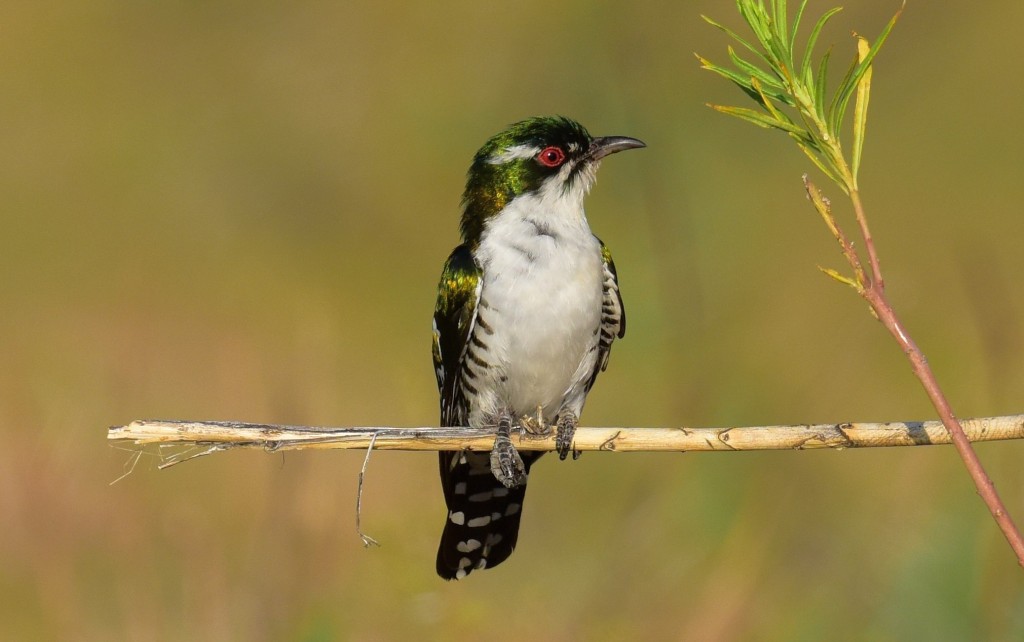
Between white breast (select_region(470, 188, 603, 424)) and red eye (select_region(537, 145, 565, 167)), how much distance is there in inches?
5.6

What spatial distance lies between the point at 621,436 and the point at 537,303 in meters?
1.73

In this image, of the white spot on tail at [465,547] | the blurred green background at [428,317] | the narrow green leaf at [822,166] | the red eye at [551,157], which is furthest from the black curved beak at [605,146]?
the narrow green leaf at [822,166]

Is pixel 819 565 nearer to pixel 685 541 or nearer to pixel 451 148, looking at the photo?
pixel 685 541

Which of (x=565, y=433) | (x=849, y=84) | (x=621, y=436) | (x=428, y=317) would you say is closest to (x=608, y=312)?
(x=565, y=433)

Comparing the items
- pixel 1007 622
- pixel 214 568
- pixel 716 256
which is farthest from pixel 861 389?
pixel 214 568

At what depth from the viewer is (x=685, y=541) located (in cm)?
594

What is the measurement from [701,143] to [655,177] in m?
1.77

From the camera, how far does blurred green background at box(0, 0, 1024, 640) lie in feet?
17.8

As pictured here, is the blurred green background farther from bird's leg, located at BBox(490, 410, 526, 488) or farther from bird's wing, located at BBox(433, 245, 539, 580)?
bird's leg, located at BBox(490, 410, 526, 488)

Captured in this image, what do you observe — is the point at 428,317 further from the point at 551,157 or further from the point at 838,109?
the point at 838,109

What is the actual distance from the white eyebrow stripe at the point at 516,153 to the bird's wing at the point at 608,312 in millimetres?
467

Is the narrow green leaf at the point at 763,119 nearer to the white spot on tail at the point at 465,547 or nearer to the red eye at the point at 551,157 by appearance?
the red eye at the point at 551,157

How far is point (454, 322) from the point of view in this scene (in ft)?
17.7

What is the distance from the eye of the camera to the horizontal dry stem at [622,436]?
8.88ft
